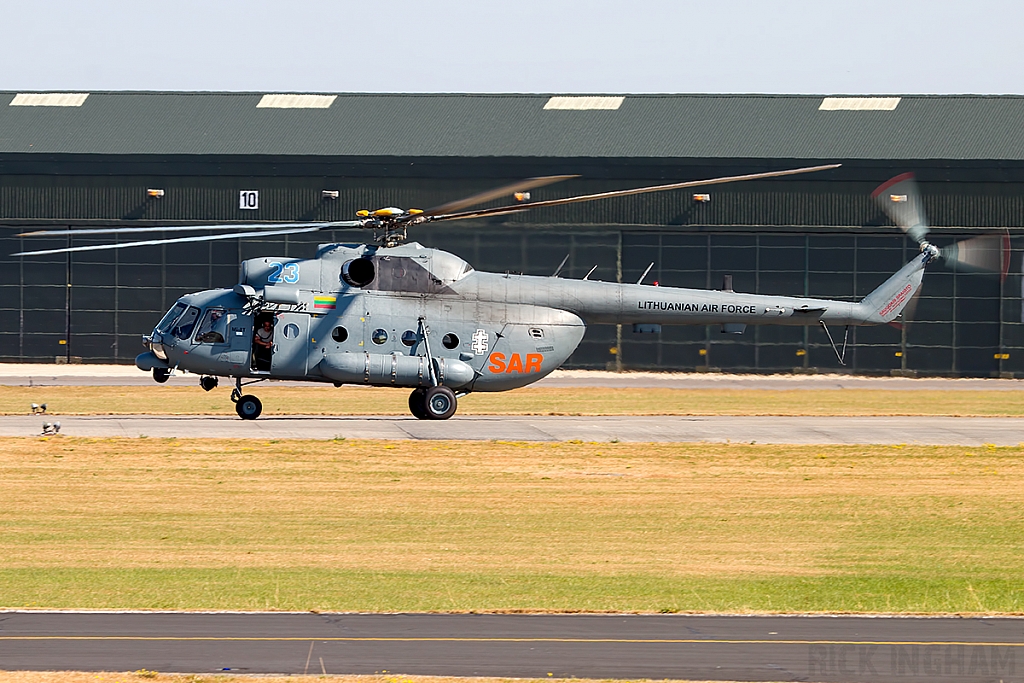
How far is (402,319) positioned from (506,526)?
517 inches

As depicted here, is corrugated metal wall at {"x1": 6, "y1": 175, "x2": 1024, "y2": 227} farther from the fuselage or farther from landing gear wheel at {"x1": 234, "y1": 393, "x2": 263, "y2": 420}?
landing gear wheel at {"x1": 234, "y1": 393, "x2": 263, "y2": 420}

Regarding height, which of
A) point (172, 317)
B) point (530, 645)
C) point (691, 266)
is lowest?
point (530, 645)

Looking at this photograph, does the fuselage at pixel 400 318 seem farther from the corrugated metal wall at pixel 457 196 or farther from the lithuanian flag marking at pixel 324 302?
the corrugated metal wall at pixel 457 196

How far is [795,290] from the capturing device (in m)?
58.9

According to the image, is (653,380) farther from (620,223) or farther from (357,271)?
(357,271)

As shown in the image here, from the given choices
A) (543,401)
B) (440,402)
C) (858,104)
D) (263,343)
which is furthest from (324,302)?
(858,104)

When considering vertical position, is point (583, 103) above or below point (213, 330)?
above

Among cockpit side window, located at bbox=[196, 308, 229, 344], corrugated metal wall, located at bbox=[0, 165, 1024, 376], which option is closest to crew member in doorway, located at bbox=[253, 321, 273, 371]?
cockpit side window, located at bbox=[196, 308, 229, 344]

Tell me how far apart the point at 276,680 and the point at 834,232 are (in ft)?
170

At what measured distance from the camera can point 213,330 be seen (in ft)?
102

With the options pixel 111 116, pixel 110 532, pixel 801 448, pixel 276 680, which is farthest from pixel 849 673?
pixel 111 116

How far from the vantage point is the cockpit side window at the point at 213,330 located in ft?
102

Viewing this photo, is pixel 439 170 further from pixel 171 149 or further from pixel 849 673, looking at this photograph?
pixel 849 673

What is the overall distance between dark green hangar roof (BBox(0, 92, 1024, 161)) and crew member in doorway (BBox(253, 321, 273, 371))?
30.2 meters
